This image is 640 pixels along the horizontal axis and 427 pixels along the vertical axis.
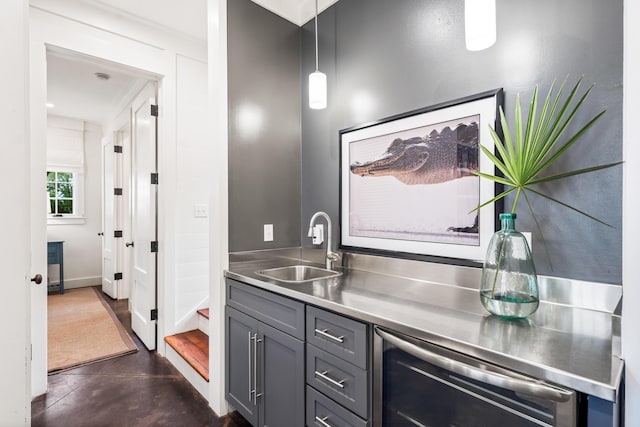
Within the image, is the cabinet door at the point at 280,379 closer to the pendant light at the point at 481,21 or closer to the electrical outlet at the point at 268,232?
the electrical outlet at the point at 268,232

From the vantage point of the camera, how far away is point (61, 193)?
5.09 m

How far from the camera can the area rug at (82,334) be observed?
8.86 ft

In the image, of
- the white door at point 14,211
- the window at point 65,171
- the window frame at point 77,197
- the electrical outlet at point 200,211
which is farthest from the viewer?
the window frame at point 77,197

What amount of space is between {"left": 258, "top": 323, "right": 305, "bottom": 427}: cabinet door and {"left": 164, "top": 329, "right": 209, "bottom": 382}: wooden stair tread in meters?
Result: 0.72

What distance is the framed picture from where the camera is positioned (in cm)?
138

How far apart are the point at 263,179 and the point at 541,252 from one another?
62.3 inches

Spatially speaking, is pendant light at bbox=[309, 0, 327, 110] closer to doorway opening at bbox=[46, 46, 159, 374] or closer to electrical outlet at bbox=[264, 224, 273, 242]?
electrical outlet at bbox=[264, 224, 273, 242]

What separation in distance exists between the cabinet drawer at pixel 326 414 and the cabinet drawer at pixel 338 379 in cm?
2

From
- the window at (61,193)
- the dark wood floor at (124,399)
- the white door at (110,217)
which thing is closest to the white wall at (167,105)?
the dark wood floor at (124,399)

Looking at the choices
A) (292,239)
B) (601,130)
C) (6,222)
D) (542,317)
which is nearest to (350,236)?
→ (292,239)

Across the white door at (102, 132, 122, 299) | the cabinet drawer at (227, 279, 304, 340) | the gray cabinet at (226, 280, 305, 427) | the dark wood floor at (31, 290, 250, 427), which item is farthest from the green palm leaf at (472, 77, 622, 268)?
the white door at (102, 132, 122, 299)

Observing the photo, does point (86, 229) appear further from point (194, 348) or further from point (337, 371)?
point (337, 371)

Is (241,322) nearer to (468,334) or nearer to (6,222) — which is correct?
(6,222)

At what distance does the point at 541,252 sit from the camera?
1.21 m
